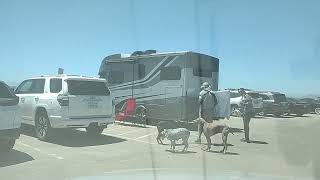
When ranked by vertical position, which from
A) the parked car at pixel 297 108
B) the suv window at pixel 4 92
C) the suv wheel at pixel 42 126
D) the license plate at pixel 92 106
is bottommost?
the parked car at pixel 297 108

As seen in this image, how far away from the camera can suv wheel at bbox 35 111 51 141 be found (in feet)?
48.6

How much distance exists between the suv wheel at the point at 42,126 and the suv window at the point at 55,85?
0.75 m

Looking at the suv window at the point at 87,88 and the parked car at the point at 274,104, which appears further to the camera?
the parked car at the point at 274,104

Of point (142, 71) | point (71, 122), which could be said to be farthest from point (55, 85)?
point (142, 71)

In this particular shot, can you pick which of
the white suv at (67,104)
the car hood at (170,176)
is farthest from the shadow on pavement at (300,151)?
the white suv at (67,104)

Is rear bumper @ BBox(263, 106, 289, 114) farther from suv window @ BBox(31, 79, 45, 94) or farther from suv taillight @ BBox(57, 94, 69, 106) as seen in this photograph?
suv taillight @ BBox(57, 94, 69, 106)

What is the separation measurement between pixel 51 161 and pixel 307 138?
376 inches

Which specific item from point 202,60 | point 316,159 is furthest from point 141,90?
point 316,159

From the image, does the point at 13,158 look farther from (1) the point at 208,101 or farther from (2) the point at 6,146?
(1) the point at 208,101

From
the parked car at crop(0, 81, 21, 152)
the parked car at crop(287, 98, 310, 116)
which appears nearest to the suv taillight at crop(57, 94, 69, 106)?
the parked car at crop(0, 81, 21, 152)

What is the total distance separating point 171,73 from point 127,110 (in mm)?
2573

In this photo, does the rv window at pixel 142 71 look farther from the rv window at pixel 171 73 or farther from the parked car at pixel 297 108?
the parked car at pixel 297 108

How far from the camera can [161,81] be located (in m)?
21.2

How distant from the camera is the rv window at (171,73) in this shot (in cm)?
2047
